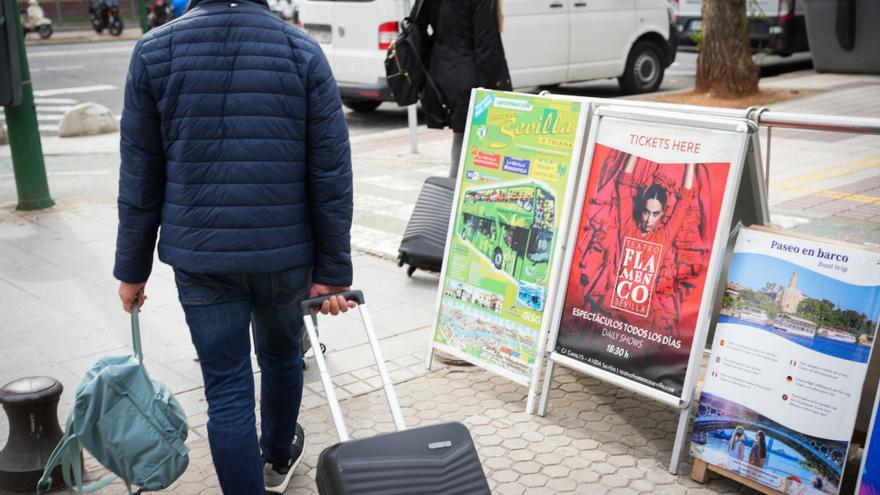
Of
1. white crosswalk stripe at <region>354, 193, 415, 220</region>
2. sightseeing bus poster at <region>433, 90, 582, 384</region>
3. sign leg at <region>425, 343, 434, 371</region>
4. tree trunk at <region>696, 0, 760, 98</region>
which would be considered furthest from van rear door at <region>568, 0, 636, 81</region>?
sign leg at <region>425, 343, 434, 371</region>

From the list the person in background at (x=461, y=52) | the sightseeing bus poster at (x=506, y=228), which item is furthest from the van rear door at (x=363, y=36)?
the sightseeing bus poster at (x=506, y=228)

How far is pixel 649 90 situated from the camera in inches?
566

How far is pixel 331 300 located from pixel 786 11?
1489cm

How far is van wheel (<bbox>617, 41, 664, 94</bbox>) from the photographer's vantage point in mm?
14031

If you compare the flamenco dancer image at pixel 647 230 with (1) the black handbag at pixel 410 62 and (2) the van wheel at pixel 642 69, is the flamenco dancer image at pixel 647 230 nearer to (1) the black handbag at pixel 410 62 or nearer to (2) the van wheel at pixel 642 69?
(1) the black handbag at pixel 410 62

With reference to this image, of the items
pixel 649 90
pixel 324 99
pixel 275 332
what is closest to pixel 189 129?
pixel 324 99

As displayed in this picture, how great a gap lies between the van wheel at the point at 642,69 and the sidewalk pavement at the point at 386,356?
5.53 meters

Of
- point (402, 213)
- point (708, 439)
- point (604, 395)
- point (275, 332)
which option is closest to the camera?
point (275, 332)

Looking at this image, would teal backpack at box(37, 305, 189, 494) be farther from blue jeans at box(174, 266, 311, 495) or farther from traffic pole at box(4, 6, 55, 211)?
traffic pole at box(4, 6, 55, 211)

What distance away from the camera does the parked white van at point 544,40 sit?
1166 cm

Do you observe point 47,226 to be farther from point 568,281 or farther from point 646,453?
point 646,453

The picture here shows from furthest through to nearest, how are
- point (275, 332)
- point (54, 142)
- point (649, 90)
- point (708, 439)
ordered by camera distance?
point (649, 90) < point (54, 142) < point (708, 439) < point (275, 332)

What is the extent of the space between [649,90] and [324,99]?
12.1m

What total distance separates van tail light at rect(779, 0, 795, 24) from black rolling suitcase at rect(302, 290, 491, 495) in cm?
1512
